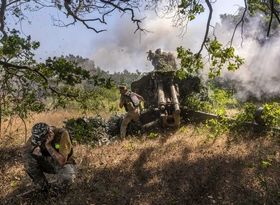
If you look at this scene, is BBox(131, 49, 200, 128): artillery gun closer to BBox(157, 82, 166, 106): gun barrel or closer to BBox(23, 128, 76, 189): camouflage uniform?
BBox(157, 82, 166, 106): gun barrel

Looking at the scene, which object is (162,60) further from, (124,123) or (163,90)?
(124,123)

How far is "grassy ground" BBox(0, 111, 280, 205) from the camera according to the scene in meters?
9.88

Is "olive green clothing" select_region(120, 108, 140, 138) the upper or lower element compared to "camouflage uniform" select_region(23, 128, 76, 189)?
upper

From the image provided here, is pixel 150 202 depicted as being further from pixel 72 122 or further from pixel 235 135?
pixel 72 122

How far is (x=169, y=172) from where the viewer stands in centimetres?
1169

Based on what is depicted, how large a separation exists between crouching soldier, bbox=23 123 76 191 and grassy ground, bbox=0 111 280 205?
1.32 feet

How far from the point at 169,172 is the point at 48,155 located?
3.31m

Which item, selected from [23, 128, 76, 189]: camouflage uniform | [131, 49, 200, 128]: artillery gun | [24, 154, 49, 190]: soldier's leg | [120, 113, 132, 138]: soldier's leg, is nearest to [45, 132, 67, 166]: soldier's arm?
[23, 128, 76, 189]: camouflage uniform

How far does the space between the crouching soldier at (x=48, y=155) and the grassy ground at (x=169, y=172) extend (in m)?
0.40

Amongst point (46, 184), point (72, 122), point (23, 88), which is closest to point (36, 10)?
point (23, 88)

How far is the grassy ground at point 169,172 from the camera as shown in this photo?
9875mm

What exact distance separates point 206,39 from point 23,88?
589cm

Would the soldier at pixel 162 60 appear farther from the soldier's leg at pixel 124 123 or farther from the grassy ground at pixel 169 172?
the grassy ground at pixel 169 172

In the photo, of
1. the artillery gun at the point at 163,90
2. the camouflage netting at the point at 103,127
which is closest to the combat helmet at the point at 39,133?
the camouflage netting at the point at 103,127
